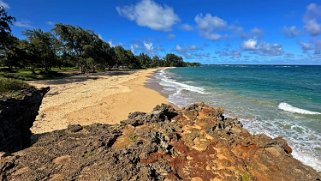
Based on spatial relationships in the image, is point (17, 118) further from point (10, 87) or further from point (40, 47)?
point (40, 47)

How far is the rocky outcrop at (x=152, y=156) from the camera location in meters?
6.16

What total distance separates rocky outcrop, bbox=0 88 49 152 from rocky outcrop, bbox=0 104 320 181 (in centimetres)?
82

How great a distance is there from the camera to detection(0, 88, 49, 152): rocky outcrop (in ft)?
25.0

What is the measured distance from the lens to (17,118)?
838 cm

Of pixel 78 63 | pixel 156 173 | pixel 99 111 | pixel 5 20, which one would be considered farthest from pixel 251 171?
pixel 78 63

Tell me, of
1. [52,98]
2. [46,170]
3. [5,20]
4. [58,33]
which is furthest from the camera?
[58,33]

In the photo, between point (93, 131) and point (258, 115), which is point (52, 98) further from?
point (258, 115)

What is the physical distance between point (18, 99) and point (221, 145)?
24.7 ft

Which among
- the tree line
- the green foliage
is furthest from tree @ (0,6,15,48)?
the green foliage

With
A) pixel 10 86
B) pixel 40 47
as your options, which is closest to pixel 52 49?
pixel 40 47

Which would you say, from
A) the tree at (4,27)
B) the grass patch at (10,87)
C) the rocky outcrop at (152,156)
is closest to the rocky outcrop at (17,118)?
the grass patch at (10,87)

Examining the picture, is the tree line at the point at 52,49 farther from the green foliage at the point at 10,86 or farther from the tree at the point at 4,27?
the green foliage at the point at 10,86

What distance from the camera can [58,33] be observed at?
65312 mm

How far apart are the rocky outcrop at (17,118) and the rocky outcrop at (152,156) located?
2.71 feet
